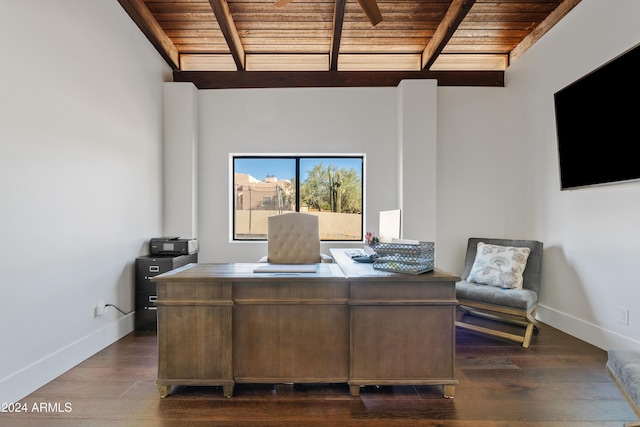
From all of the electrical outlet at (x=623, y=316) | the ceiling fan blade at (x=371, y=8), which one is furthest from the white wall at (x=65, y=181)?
the electrical outlet at (x=623, y=316)

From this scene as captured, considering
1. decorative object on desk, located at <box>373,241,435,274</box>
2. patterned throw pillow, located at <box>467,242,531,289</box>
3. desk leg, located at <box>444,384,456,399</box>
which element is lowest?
desk leg, located at <box>444,384,456,399</box>

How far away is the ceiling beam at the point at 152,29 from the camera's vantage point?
3039mm

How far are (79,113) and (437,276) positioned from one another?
115 inches

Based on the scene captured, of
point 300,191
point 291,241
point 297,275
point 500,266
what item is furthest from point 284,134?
point 500,266

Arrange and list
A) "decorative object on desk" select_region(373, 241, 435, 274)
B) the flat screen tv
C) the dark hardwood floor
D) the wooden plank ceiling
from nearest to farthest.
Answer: the dark hardwood floor < "decorative object on desk" select_region(373, 241, 435, 274) < the flat screen tv < the wooden plank ceiling

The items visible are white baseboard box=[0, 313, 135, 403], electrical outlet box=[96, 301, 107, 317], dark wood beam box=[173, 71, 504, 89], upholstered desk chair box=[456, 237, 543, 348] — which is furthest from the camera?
dark wood beam box=[173, 71, 504, 89]

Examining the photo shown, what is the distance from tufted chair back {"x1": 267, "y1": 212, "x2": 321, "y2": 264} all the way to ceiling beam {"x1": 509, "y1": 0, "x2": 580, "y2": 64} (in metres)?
3.27

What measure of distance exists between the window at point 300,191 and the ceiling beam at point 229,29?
1229 mm

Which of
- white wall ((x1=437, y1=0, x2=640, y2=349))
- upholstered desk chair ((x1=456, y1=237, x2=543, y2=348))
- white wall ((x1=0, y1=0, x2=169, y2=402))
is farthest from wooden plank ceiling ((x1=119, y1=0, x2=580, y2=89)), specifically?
upholstered desk chair ((x1=456, y1=237, x2=543, y2=348))

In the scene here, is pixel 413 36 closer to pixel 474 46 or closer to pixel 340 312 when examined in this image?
pixel 474 46

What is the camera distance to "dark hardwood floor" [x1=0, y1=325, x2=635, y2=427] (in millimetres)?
1718

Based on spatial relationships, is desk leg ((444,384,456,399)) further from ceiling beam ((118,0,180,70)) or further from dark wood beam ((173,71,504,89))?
ceiling beam ((118,0,180,70))

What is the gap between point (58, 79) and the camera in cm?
222

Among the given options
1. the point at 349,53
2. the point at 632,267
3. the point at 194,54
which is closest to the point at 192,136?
the point at 194,54
